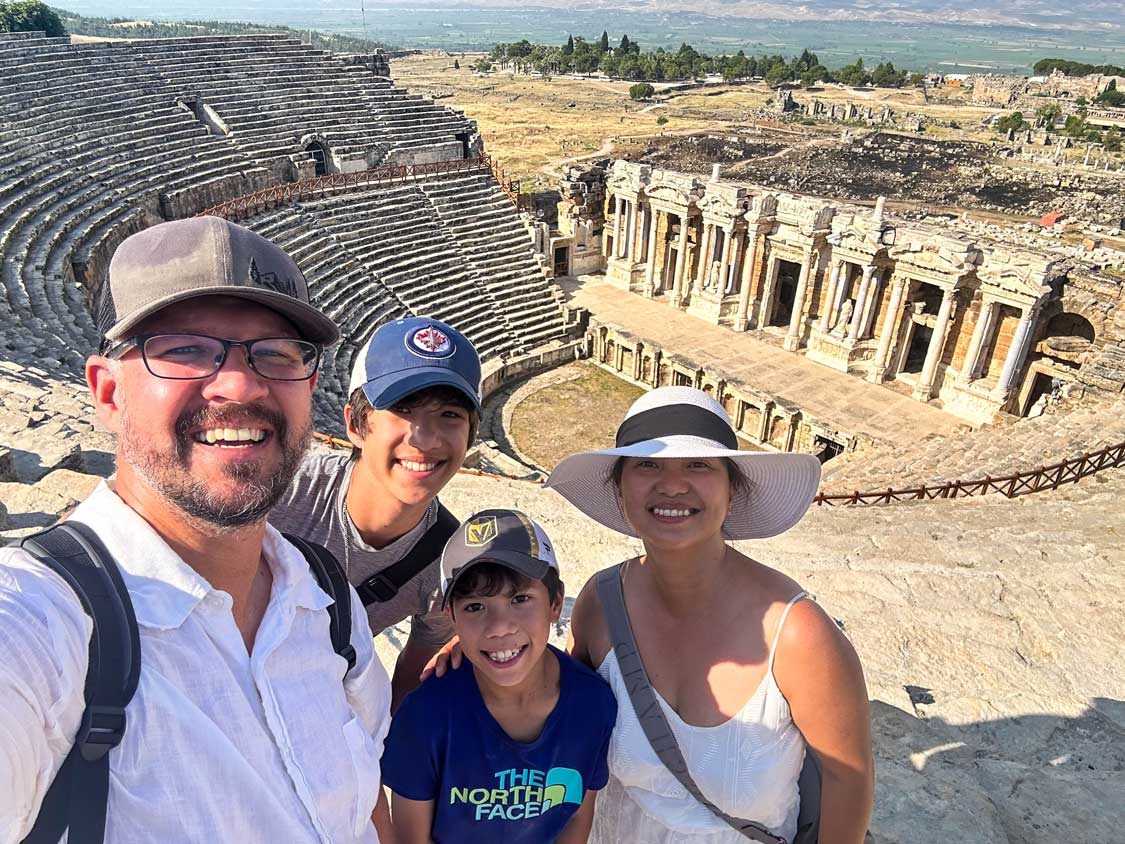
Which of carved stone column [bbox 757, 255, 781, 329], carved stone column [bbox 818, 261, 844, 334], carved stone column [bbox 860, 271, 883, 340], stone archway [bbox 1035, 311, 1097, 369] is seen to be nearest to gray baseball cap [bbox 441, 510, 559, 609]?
stone archway [bbox 1035, 311, 1097, 369]

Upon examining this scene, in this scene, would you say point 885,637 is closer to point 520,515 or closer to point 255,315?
point 520,515

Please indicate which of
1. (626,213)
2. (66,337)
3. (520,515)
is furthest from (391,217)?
(520,515)

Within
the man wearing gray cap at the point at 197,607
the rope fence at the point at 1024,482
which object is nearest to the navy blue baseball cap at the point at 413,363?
the man wearing gray cap at the point at 197,607

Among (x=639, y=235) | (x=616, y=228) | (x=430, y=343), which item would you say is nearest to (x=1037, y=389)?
(x=639, y=235)

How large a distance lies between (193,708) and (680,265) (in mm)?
27004

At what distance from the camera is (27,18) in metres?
46.4

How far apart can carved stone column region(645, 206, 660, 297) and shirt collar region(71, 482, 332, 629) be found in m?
27.5

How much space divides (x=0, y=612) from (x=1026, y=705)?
6763mm

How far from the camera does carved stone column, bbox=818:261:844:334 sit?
77.4ft

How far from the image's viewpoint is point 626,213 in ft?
95.9

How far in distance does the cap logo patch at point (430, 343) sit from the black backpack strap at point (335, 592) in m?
1.04

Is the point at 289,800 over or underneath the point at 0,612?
underneath

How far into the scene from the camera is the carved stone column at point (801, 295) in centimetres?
2419

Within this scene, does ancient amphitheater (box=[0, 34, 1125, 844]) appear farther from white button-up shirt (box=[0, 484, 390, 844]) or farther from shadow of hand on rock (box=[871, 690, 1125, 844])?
white button-up shirt (box=[0, 484, 390, 844])
